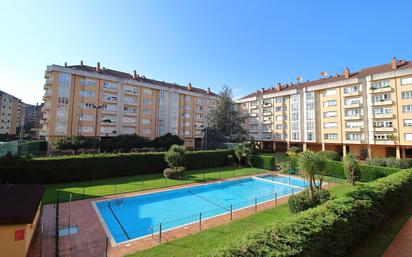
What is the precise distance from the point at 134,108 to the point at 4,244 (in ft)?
155

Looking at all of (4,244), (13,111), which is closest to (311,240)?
(4,244)

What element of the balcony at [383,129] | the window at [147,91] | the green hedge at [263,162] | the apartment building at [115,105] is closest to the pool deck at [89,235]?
the green hedge at [263,162]

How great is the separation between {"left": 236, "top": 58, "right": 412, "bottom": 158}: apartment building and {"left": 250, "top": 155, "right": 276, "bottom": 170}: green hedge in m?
20.6

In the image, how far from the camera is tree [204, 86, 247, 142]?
5341cm

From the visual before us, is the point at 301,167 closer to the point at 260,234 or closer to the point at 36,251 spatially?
the point at 260,234

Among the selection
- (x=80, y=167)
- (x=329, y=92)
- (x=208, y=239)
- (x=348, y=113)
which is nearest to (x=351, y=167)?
(x=208, y=239)

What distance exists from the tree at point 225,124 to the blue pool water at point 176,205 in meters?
28.3

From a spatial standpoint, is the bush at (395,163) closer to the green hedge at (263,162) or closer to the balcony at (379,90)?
the balcony at (379,90)

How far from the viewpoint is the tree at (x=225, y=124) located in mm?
53406

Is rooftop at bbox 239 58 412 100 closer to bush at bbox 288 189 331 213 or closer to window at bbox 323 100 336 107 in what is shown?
window at bbox 323 100 336 107

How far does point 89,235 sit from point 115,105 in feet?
142

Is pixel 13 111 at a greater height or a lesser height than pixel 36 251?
greater

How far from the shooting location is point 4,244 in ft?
25.3

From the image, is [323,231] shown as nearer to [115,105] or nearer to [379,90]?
[379,90]
